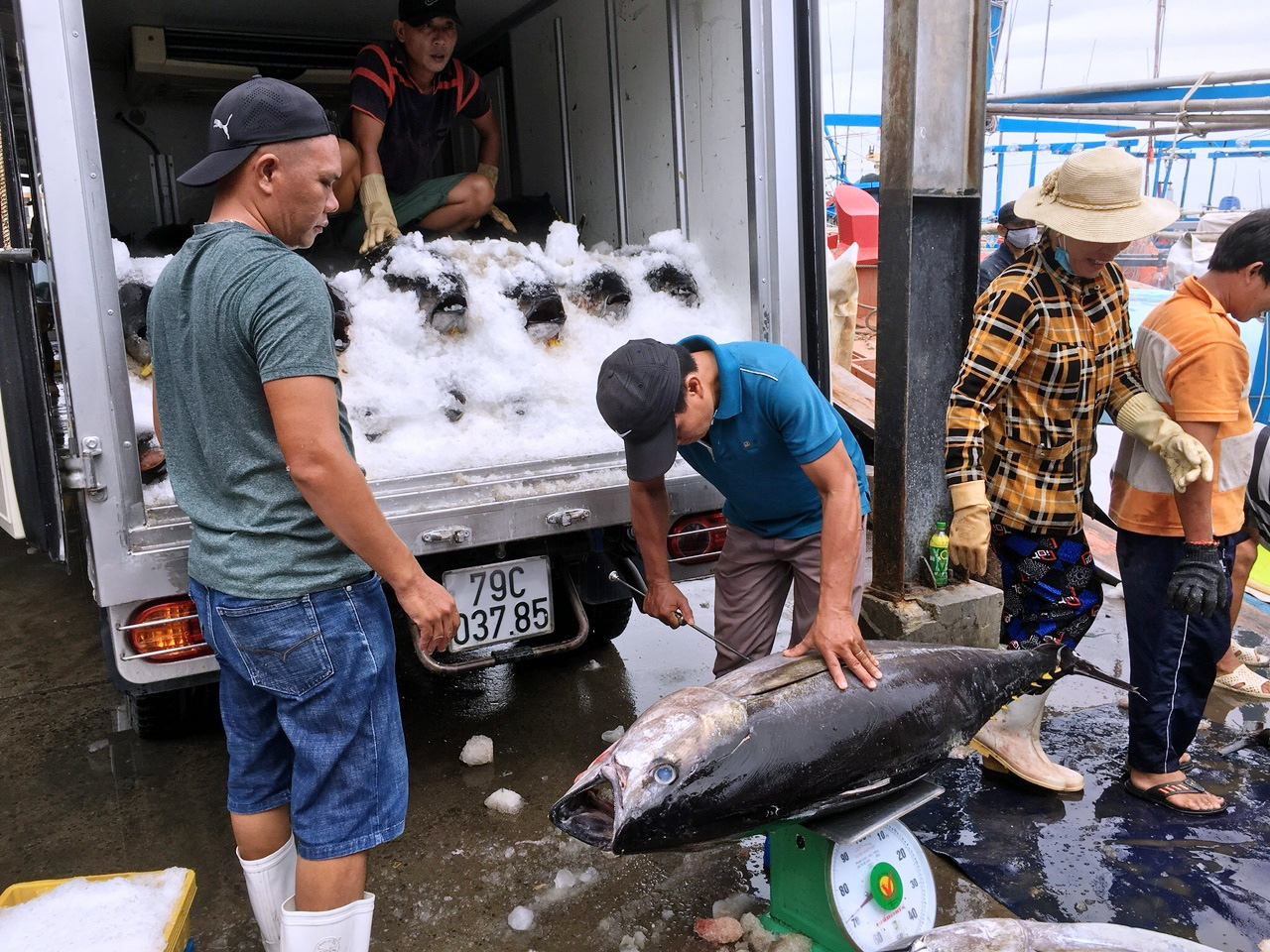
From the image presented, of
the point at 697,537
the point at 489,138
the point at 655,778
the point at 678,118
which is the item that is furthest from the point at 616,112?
the point at 655,778

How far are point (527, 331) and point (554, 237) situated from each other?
56 centimetres

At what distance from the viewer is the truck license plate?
298cm

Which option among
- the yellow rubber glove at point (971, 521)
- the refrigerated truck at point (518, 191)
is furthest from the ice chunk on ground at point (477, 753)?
the yellow rubber glove at point (971, 521)

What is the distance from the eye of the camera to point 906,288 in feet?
11.6

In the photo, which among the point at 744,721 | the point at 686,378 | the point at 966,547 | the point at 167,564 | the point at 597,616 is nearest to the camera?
the point at 744,721

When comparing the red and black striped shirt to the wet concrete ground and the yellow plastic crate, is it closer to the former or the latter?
the wet concrete ground

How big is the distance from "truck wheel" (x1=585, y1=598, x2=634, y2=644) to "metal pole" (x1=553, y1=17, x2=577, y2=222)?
6.65ft

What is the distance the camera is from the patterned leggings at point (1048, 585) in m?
2.99

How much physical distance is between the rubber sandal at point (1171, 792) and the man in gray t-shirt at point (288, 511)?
7.88ft

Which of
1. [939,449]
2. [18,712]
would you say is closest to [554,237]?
[939,449]

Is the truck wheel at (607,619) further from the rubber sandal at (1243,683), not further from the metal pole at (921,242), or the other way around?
the rubber sandal at (1243,683)

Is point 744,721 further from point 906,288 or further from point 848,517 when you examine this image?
point 906,288

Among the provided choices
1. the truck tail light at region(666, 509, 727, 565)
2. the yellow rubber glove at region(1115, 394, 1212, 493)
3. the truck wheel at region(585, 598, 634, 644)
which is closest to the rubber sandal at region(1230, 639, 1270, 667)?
the yellow rubber glove at region(1115, 394, 1212, 493)

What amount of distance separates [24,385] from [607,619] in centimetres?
240
